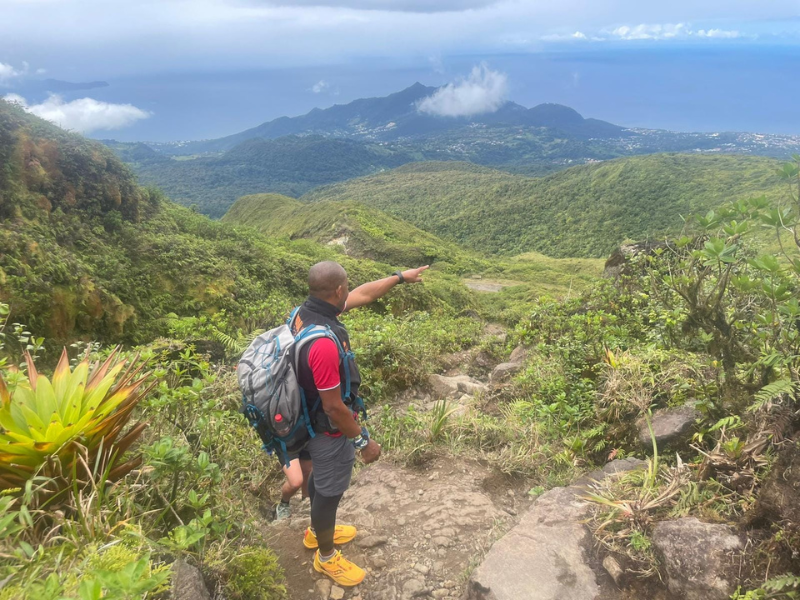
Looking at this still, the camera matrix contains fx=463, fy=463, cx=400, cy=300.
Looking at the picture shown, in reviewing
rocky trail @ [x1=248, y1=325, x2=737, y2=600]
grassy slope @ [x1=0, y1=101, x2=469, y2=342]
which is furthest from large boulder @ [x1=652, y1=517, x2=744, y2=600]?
grassy slope @ [x1=0, y1=101, x2=469, y2=342]

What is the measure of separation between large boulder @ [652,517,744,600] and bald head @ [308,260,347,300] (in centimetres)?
201

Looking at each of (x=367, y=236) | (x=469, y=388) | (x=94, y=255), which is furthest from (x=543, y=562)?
(x=367, y=236)

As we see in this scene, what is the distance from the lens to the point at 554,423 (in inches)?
167

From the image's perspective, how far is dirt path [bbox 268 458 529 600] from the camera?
2752mm

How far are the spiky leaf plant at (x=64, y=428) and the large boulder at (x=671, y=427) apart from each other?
3.37m

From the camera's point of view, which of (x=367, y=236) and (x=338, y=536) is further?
(x=367, y=236)

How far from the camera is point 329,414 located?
94.7 inches

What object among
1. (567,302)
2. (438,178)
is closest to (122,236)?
(567,302)

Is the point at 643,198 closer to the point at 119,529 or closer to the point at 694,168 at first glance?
the point at 694,168

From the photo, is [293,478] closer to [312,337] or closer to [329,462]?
[329,462]

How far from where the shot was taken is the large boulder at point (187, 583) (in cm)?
185

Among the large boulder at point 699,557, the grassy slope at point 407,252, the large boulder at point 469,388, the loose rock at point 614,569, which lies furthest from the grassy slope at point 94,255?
the grassy slope at point 407,252

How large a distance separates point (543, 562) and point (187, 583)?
174cm

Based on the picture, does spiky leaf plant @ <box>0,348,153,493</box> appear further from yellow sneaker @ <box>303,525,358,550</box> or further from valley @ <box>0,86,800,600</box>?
yellow sneaker @ <box>303,525,358,550</box>
